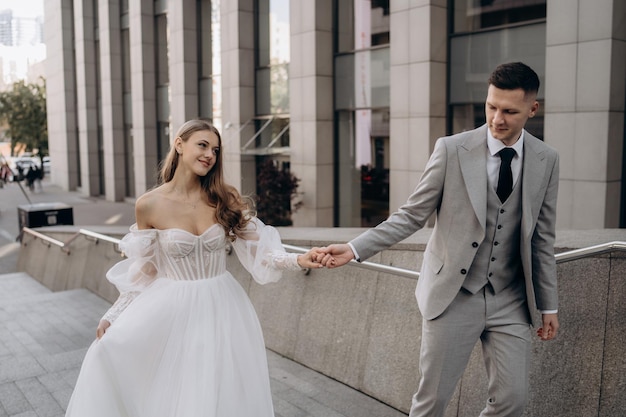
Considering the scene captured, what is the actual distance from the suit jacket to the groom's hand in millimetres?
327

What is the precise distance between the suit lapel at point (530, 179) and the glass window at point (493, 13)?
10.8 meters

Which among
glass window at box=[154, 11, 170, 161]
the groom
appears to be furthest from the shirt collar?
glass window at box=[154, 11, 170, 161]

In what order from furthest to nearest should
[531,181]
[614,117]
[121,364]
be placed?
[614,117]
[121,364]
[531,181]

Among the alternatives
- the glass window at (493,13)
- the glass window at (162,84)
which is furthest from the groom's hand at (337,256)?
the glass window at (162,84)

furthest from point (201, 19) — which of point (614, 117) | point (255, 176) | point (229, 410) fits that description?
point (229, 410)

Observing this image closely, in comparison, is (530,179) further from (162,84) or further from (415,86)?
(162,84)

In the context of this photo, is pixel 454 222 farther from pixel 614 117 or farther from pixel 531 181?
pixel 614 117

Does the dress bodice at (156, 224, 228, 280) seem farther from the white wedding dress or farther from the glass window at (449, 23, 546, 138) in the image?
the glass window at (449, 23, 546, 138)

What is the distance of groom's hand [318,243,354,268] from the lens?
12.5ft

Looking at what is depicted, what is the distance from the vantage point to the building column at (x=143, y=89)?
27.5m

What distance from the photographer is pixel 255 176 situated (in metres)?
21.9

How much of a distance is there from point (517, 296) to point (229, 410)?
180 cm

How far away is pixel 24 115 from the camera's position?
4925 cm

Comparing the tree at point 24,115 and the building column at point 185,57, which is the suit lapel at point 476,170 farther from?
the tree at point 24,115
